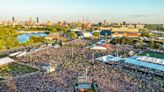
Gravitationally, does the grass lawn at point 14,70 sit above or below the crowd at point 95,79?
below

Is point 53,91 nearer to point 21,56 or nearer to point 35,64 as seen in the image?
point 35,64

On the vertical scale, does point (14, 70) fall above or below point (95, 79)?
below

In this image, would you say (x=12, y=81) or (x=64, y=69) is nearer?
(x=12, y=81)

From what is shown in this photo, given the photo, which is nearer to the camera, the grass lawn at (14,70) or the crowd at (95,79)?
the crowd at (95,79)

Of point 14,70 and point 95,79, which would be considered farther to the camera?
point 14,70

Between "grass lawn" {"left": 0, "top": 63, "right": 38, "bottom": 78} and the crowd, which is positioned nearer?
the crowd

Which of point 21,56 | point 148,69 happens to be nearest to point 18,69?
point 21,56

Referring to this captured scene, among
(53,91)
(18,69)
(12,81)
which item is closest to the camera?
(53,91)

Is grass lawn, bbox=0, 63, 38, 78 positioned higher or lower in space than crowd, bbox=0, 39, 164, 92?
lower
